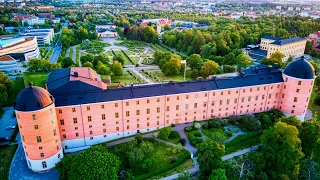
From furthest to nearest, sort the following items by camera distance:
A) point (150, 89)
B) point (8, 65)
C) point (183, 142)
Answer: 1. point (8, 65)
2. point (150, 89)
3. point (183, 142)

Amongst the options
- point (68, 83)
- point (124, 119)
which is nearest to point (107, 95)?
point (124, 119)

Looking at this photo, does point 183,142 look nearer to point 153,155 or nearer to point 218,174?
point 153,155

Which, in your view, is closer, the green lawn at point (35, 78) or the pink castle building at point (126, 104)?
the pink castle building at point (126, 104)

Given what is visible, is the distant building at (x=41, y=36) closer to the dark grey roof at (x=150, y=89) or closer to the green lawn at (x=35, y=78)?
the green lawn at (x=35, y=78)

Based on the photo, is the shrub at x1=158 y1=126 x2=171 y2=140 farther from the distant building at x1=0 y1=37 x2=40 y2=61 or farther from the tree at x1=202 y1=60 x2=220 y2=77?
the distant building at x1=0 y1=37 x2=40 y2=61

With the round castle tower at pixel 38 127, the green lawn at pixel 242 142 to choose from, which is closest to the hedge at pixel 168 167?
the green lawn at pixel 242 142

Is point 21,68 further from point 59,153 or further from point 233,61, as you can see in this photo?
point 233,61

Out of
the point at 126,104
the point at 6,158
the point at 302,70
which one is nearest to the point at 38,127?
the point at 6,158
